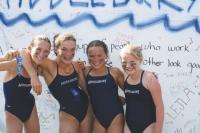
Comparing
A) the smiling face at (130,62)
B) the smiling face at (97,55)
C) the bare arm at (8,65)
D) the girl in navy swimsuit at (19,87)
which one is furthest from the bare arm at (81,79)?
the bare arm at (8,65)

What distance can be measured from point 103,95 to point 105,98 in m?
0.04

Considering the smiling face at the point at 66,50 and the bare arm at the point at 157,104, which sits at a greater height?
the smiling face at the point at 66,50

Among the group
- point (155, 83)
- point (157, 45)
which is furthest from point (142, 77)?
point (157, 45)

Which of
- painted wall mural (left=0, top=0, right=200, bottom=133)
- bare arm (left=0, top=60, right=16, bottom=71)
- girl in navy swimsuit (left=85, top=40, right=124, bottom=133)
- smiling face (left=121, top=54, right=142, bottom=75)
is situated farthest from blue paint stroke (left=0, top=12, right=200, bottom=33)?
bare arm (left=0, top=60, right=16, bottom=71)

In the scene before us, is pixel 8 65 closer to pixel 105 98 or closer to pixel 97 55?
pixel 97 55

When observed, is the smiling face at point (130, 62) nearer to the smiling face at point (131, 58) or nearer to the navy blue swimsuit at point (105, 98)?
the smiling face at point (131, 58)

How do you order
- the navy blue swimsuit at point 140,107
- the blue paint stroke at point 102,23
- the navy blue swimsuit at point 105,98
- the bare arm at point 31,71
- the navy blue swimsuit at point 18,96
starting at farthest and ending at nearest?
the blue paint stroke at point 102,23, the navy blue swimsuit at point 105,98, the navy blue swimsuit at point 18,96, the navy blue swimsuit at point 140,107, the bare arm at point 31,71

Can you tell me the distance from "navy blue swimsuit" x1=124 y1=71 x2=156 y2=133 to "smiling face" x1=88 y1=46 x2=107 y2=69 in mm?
372

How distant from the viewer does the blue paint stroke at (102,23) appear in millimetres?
4457

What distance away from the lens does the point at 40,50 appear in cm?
390

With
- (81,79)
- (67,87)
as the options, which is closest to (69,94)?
(67,87)

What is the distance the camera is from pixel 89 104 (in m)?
4.27

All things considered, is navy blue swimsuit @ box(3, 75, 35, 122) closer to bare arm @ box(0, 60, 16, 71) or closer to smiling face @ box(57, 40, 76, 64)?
bare arm @ box(0, 60, 16, 71)

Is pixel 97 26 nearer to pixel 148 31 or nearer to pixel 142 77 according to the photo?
pixel 148 31
